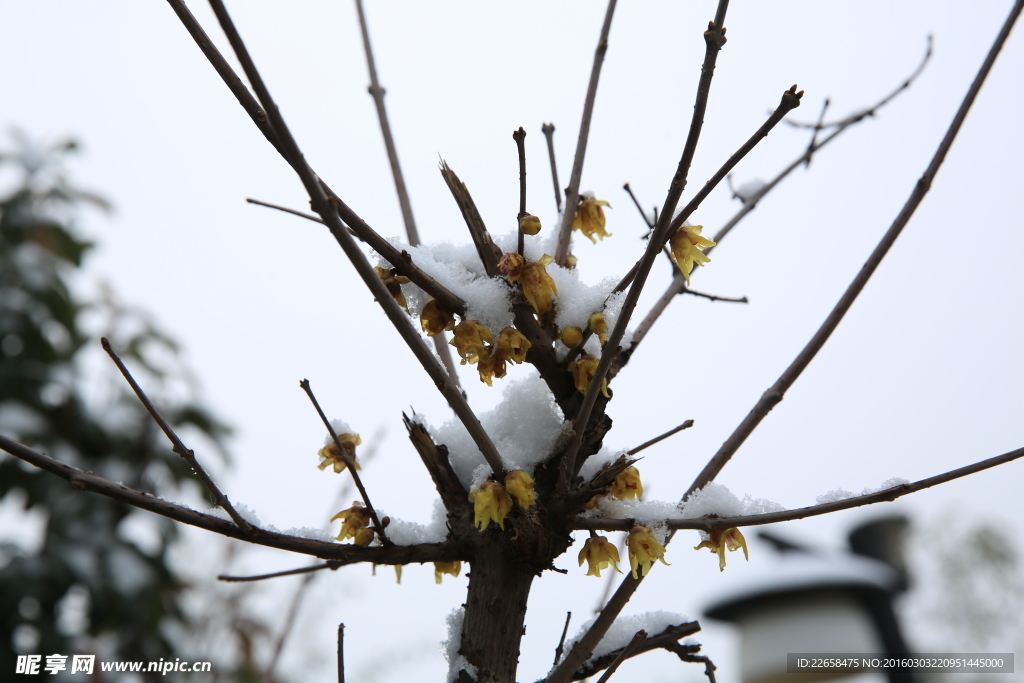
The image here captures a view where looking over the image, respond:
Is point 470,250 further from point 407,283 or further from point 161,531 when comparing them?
point 161,531

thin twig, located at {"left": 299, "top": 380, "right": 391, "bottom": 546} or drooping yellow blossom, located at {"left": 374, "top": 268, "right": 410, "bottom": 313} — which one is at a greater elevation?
drooping yellow blossom, located at {"left": 374, "top": 268, "right": 410, "bottom": 313}

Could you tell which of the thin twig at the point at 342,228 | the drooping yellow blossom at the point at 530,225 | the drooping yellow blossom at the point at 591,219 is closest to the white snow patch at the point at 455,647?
the thin twig at the point at 342,228

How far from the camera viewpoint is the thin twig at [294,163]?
664 millimetres

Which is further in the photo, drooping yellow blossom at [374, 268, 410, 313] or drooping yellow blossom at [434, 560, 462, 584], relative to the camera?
drooping yellow blossom at [434, 560, 462, 584]

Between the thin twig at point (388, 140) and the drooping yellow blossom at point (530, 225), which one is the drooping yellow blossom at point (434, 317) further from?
the thin twig at point (388, 140)

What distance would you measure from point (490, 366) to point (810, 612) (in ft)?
15.8

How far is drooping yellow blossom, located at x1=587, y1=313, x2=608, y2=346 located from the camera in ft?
3.01

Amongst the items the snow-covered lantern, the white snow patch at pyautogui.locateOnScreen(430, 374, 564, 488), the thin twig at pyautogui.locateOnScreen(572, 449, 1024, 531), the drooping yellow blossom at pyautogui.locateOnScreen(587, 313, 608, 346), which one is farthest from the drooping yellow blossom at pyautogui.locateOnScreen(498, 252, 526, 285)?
the snow-covered lantern

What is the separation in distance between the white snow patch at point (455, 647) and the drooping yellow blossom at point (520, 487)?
0.75 feet

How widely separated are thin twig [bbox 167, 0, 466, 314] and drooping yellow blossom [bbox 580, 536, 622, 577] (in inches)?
14.2

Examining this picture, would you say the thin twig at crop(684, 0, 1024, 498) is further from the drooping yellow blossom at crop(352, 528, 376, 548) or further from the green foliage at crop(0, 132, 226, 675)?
the green foliage at crop(0, 132, 226, 675)

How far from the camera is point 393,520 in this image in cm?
100

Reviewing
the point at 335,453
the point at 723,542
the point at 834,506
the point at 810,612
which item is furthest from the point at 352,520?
the point at 810,612

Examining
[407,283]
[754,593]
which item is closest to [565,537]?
[407,283]
